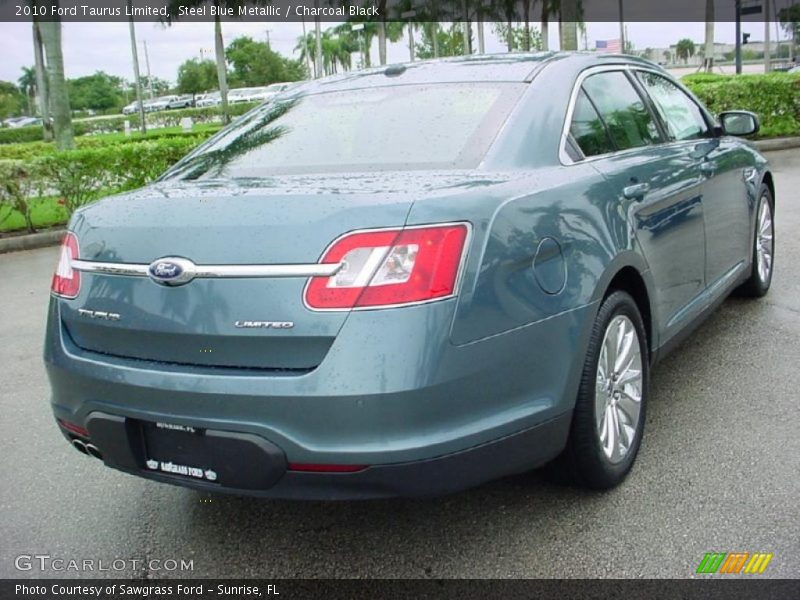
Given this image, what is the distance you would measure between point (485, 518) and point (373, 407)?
3.24ft

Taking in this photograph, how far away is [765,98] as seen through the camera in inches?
648

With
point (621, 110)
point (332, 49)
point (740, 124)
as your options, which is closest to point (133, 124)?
point (332, 49)

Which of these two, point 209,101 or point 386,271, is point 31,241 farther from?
point 209,101

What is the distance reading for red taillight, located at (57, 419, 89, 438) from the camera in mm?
2732

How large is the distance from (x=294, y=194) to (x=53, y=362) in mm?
1013

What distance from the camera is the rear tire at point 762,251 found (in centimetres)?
539

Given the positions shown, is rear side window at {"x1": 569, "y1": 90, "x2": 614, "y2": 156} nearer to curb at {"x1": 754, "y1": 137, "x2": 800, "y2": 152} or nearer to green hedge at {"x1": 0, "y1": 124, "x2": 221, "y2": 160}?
green hedge at {"x1": 0, "y1": 124, "x2": 221, "y2": 160}

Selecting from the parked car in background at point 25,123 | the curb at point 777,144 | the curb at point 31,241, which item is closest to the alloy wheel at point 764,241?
the curb at point 31,241

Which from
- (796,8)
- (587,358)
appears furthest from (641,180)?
(796,8)

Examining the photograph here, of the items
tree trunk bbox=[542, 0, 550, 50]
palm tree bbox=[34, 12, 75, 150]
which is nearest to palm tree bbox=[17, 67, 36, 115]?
tree trunk bbox=[542, 0, 550, 50]

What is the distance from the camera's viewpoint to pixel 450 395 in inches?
92.0

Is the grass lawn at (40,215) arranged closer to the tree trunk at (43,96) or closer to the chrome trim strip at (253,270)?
the chrome trim strip at (253,270)

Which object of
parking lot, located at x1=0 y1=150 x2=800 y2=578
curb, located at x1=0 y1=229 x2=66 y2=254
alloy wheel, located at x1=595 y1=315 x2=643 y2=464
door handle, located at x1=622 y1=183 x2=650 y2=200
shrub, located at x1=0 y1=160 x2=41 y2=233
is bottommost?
parking lot, located at x1=0 y1=150 x2=800 y2=578

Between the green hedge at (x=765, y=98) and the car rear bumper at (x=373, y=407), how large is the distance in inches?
588
